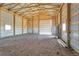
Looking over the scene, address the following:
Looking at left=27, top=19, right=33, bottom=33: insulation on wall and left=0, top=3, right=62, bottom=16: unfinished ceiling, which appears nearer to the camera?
left=0, top=3, right=62, bottom=16: unfinished ceiling

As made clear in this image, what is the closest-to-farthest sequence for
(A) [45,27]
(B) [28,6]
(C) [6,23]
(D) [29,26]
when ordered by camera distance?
1. (C) [6,23]
2. (B) [28,6]
3. (A) [45,27]
4. (D) [29,26]

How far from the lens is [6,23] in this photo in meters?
13.9

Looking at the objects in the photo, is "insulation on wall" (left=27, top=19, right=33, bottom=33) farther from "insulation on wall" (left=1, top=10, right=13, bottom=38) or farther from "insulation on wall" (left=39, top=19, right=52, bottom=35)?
"insulation on wall" (left=1, top=10, right=13, bottom=38)

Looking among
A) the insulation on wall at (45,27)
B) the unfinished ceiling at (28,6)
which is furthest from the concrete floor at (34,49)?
the insulation on wall at (45,27)

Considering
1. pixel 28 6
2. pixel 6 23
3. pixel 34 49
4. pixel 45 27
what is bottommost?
Result: pixel 34 49

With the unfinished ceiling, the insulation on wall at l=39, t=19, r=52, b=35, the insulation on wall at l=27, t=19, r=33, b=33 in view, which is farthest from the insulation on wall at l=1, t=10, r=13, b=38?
the insulation on wall at l=27, t=19, r=33, b=33

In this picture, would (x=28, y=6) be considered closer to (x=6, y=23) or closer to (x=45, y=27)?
(x=6, y=23)

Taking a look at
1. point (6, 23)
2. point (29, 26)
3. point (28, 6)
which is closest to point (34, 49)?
point (6, 23)

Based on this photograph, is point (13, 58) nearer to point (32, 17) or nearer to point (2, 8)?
point (2, 8)

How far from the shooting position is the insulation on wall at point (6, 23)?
12883 mm

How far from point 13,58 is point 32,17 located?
64.8 ft

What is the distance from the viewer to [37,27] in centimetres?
2216

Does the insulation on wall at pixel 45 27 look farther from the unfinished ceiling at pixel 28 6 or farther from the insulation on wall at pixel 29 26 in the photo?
the unfinished ceiling at pixel 28 6

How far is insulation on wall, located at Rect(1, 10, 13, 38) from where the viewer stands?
12.9m
